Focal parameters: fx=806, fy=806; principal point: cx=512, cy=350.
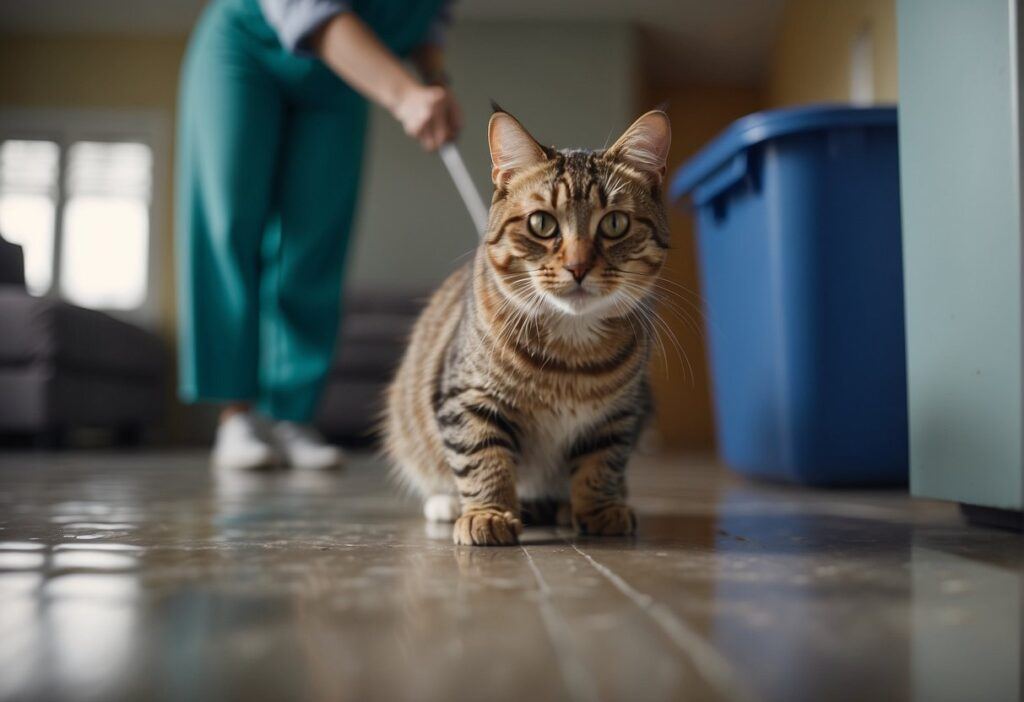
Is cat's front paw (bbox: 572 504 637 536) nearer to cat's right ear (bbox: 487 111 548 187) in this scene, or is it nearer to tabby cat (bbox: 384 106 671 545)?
tabby cat (bbox: 384 106 671 545)

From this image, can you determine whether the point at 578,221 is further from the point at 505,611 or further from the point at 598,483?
the point at 505,611

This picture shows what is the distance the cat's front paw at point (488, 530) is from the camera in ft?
3.31

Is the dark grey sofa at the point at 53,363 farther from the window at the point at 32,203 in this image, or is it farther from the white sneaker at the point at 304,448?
the white sneaker at the point at 304,448

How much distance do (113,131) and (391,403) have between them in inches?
203

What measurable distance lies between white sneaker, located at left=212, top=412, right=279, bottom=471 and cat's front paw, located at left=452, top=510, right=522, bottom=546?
4.25ft

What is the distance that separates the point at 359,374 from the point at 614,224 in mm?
3386

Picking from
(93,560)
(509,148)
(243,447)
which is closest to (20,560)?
A: (93,560)

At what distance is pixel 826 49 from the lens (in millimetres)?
4121

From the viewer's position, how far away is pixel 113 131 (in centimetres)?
568

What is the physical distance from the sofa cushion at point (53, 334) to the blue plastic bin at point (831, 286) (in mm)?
3007

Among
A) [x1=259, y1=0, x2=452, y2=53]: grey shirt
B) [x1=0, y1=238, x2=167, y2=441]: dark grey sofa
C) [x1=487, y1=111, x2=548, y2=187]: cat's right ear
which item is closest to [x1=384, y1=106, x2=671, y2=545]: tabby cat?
[x1=487, y1=111, x2=548, y2=187]: cat's right ear

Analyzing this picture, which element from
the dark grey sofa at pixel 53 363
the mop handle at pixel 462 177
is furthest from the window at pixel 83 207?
the mop handle at pixel 462 177

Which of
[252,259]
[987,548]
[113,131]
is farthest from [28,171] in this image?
[987,548]

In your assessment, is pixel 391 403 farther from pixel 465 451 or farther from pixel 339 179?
pixel 339 179
